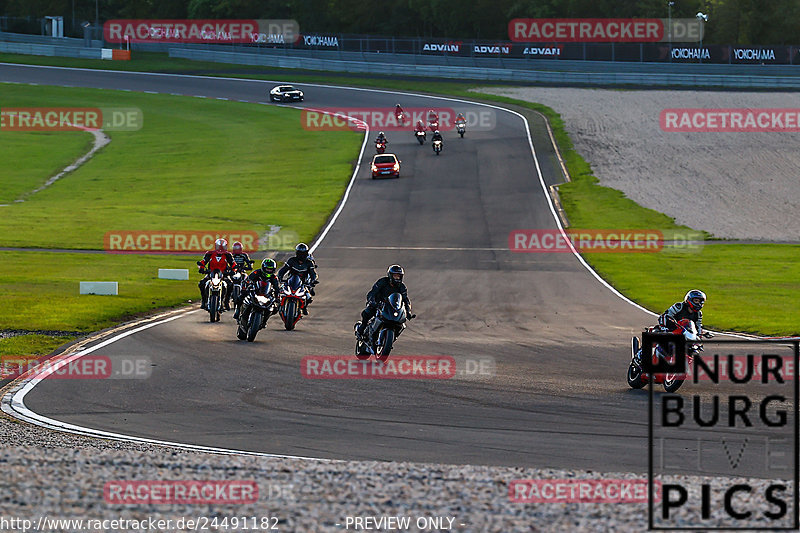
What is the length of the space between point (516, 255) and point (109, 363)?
21.6 metres

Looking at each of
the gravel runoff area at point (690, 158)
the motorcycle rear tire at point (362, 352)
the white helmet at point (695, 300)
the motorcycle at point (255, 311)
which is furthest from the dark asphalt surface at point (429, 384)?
the gravel runoff area at point (690, 158)

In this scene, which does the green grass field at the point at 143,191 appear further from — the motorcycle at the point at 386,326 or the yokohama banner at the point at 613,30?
the yokohama banner at the point at 613,30

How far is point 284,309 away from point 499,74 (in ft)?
213

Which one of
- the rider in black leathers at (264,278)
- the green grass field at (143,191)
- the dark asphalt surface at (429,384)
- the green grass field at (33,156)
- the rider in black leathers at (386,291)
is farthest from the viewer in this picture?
the green grass field at (33,156)

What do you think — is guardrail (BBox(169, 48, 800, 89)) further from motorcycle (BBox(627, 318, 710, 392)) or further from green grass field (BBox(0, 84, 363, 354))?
motorcycle (BBox(627, 318, 710, 392))

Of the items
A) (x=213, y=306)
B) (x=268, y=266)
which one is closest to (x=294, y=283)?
(x=268, y=266)

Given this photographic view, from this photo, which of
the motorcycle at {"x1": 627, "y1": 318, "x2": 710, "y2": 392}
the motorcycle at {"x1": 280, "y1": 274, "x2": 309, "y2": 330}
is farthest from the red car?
the motorcycle at {"x1": 627, "y1": 318, "x2": 710, "y2": 392}

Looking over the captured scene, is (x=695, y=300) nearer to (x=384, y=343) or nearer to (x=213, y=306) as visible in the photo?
(x=384, y=343)

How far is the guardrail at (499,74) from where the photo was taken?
76438mm

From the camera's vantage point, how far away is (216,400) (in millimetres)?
14695

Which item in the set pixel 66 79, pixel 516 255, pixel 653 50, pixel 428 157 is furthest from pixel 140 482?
pixel 66 79

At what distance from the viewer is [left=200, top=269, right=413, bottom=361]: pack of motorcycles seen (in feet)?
58.2

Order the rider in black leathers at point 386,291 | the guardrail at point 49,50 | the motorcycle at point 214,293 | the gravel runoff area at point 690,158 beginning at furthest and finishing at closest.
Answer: the guardrail at point 49,50, the gravel runoff area at point 690,158, the motorcycle at point 214,293, the rider in black leathers at point 386,291

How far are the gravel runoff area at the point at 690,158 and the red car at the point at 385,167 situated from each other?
1106cm
